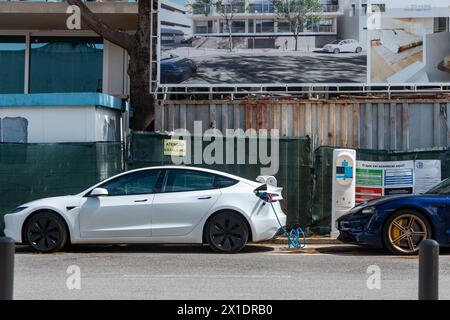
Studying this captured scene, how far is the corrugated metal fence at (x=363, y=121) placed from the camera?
15586mm

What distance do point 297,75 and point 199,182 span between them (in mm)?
5925

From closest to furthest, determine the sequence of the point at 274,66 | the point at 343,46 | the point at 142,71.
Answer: the point at 343,46
the point at 274,66
the point at 142,71

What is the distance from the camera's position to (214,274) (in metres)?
9.44

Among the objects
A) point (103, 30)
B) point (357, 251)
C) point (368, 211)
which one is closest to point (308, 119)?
point (357, 251)

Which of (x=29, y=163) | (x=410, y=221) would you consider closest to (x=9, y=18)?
(x=29, y=163)

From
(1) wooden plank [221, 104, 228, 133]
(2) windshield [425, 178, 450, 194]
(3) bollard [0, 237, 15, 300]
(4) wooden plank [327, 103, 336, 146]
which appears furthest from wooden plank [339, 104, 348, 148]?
(3) bollard [0, 237, 15, 300]

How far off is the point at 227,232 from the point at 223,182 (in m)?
0.85

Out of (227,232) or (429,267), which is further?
(227,232)

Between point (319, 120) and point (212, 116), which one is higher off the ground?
point (212, 116)

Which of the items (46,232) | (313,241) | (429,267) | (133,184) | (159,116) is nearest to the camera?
(429,267)

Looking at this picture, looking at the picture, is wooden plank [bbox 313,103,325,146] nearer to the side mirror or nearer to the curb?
the curb

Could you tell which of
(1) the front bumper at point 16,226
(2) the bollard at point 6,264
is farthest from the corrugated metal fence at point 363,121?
(2) the bollard at point 6,264

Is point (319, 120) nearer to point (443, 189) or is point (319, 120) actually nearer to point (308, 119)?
point (308, 119)
